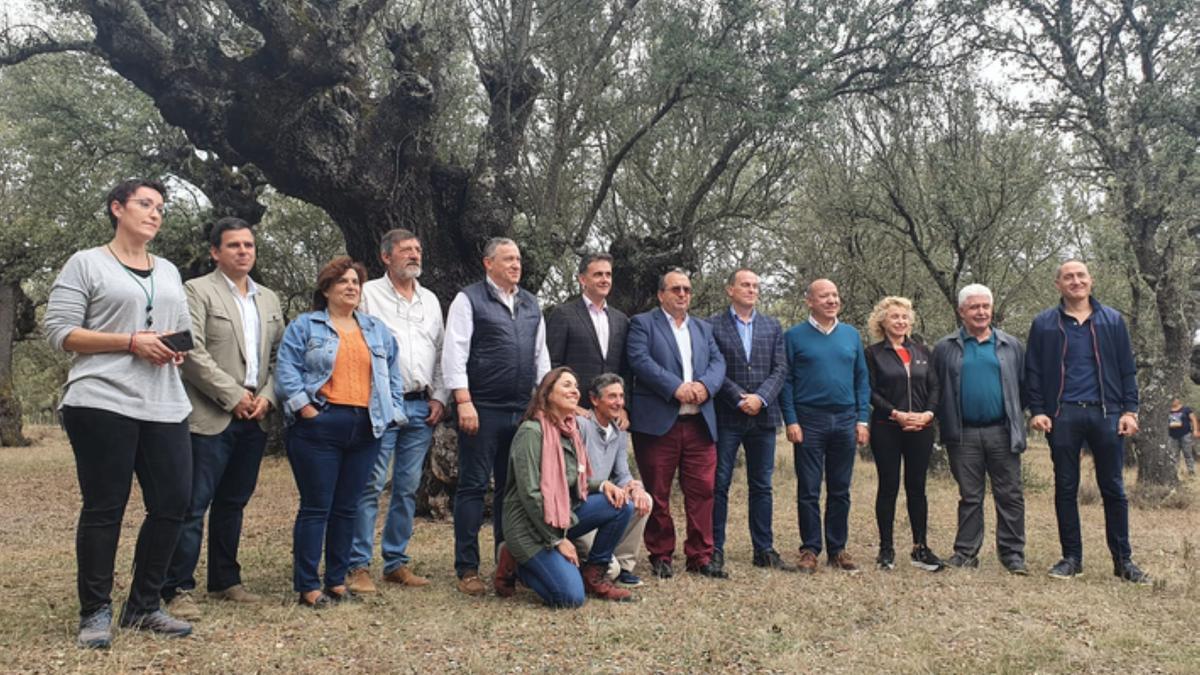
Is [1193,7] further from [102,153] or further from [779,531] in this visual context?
[102,153]

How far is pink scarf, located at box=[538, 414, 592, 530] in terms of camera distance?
5.12 meters

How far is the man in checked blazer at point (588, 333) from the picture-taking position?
20.2 feet

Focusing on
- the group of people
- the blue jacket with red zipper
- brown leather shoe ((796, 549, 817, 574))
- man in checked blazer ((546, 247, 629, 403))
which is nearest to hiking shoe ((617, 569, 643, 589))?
the group of people

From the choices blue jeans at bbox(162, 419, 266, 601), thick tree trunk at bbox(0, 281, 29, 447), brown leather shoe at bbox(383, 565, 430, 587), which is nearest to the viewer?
blue jeans at bbox(162, 419, 266, 601)

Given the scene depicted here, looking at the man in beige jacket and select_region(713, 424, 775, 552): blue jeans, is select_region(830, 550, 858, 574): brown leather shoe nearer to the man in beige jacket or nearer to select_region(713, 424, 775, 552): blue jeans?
select_region(713, 424, 775, 552): blue jeans

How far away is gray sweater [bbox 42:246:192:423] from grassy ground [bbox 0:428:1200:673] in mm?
1192

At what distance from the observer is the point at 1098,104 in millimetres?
12656

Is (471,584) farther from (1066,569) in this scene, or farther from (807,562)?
(1066,569)

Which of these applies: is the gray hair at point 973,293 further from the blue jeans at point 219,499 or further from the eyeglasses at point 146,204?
the eyeglasses at point 146,204

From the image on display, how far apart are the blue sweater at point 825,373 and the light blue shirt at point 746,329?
0.37m

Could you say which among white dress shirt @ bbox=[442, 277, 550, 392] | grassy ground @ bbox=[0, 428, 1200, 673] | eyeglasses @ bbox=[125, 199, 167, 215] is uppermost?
eyeglasses @ bbox=[125, 199, 167, 215]

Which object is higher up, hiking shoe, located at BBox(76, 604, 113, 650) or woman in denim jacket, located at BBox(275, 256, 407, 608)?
woman in denim jacket, located at BBox(275, 256, 407, 608)

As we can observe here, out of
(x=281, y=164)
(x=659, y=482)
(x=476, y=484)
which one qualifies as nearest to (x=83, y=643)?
(x=476, y=484)

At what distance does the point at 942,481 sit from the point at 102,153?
15.4 m
